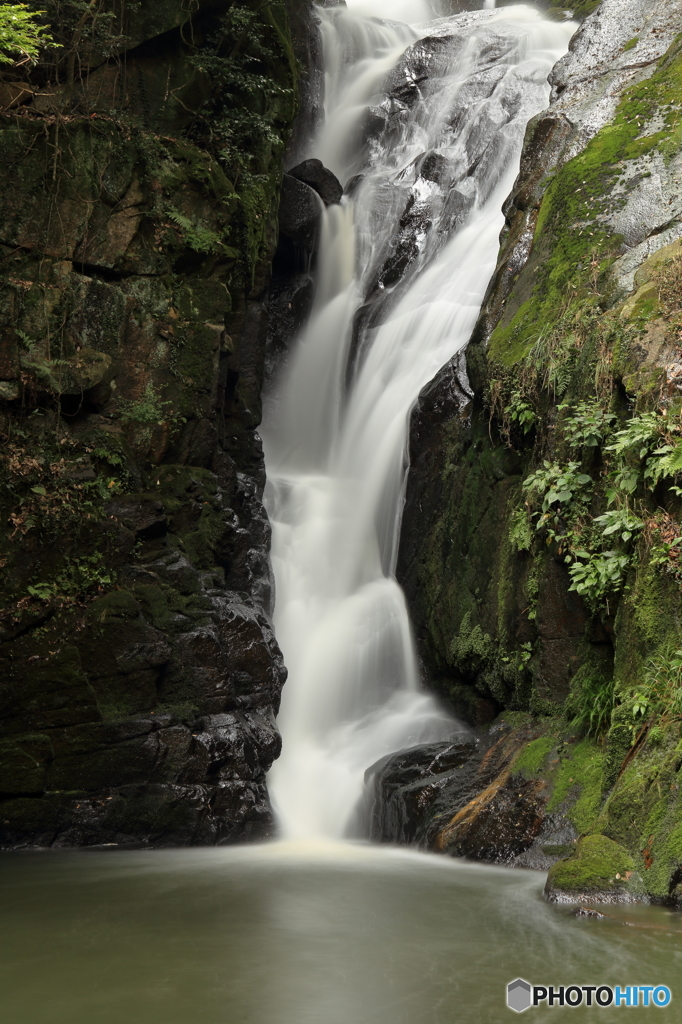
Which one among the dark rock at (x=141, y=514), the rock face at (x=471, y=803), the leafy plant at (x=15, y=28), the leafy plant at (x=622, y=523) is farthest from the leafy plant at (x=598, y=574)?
the leafy plant at (x=15, y=28)

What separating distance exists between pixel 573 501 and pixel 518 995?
496cm

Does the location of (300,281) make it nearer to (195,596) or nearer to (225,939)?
(195,596)

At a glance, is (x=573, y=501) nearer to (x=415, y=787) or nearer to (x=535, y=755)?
(x=535, y=755)

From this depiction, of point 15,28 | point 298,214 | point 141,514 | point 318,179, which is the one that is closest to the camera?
point 15,28

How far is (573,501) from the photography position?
8469 millimetres

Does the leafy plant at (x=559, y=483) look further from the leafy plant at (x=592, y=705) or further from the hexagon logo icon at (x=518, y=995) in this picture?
the hexagon logo icon at (x=518, y=995)

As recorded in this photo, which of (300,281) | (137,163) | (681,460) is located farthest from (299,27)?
(681,460)

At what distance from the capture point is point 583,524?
8.31m

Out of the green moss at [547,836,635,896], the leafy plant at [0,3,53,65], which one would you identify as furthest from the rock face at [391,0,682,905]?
the leafy plant at [0,3,53,65]

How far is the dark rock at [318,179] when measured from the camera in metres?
17.7

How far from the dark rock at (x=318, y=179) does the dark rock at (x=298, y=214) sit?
687 millimetres

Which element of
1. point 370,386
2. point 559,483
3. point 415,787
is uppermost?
point 370,386

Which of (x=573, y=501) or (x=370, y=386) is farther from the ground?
(x=370, y=386)

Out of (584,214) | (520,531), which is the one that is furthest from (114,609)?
(584,214)
